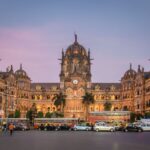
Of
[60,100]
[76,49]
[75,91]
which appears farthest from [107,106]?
[76,49]

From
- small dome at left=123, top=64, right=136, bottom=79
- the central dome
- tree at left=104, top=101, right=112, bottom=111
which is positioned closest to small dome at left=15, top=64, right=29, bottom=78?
the central dome

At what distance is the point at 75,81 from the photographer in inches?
6816

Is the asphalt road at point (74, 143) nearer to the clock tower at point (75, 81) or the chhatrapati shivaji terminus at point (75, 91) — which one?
the chhatrapati shivaji terminus at point (75, 91)

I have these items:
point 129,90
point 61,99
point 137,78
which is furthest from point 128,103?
point 61,99

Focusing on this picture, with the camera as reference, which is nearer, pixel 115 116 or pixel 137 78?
pixel 115 116

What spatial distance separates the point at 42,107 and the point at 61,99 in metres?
21.3

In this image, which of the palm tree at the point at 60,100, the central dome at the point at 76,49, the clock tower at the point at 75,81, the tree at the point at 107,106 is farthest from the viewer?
the central dome at the point at 76,49

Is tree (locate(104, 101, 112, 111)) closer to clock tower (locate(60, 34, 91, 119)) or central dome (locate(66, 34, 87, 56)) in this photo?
clock tower (locate(60, 34, 91, 119))

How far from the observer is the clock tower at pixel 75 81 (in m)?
173

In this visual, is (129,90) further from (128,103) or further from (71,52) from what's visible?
(71,52)

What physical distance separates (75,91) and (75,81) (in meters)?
4.23

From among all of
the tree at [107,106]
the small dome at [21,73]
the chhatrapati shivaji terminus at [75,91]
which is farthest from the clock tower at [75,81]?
the small dome at [21,73]

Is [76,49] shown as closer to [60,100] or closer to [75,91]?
[75,91]

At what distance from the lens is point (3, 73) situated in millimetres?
162625
